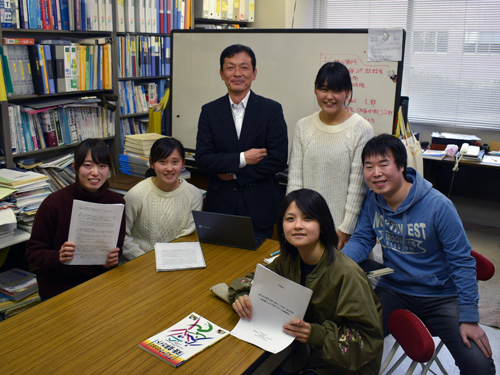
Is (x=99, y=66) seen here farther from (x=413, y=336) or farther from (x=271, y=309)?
(x=413, y=336)

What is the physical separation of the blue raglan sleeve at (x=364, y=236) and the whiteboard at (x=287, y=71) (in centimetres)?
87

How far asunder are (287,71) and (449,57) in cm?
265

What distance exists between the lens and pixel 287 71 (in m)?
3.09

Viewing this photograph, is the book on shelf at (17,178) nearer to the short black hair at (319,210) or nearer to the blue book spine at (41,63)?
the blue book spine at (41,63)

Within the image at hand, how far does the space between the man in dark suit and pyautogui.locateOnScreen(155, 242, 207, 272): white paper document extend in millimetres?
389

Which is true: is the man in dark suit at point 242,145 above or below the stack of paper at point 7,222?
above

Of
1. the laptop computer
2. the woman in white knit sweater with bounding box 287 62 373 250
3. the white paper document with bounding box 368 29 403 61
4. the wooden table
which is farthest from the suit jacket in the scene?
the white paper document with bounding box 368 29 403 61

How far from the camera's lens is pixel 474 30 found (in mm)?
4758

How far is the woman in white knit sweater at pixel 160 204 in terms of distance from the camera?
2.21 meters

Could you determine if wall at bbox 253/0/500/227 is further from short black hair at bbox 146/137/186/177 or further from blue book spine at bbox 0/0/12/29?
short black hair at bbox 146/137/186/177

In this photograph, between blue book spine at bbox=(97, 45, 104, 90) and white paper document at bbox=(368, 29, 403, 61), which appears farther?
blue book spine at bbox=(97, 45, 104, 90)

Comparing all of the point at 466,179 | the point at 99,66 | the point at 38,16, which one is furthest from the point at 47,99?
the point at 466,179

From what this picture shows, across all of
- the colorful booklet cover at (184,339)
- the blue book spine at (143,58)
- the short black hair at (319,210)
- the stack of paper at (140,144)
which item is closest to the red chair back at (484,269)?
the short black hair at (319,210)

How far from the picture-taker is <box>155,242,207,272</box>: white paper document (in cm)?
191
